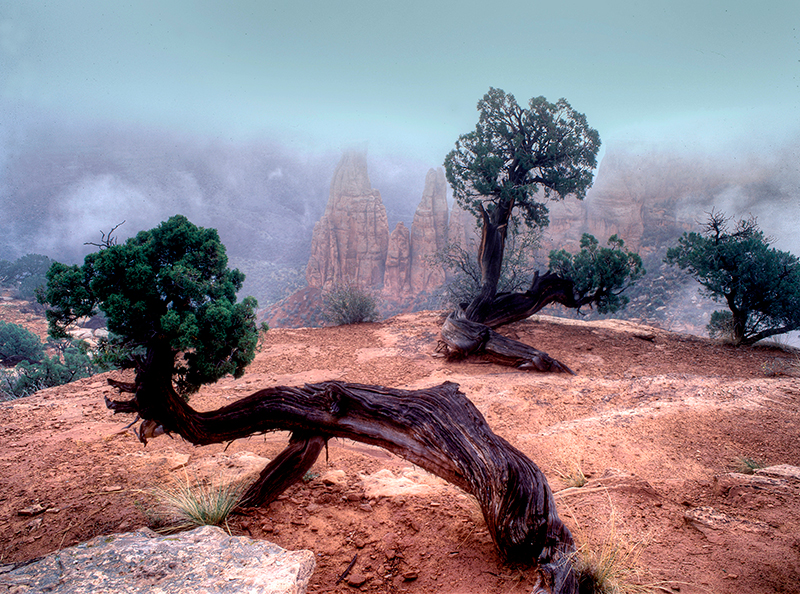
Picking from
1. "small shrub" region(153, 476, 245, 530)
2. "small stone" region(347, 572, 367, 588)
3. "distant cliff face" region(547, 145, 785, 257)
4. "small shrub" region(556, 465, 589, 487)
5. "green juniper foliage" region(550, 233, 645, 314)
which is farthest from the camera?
"distant cliff face" region(547, 145, 785, 257)

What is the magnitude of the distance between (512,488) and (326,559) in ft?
4.37

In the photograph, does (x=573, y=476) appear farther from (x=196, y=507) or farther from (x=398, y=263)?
(x=398, y=263)

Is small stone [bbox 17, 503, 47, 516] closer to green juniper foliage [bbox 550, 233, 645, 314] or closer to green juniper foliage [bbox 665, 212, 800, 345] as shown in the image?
green juniper foliage [bbox 550, 233, 645, 314]

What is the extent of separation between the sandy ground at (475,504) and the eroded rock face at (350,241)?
36513 mm

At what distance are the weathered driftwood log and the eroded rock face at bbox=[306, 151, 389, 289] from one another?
3969 cm

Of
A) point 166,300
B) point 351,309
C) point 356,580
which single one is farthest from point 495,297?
point 356,580

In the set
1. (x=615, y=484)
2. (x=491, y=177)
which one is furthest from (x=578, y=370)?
(x=491, y=177)

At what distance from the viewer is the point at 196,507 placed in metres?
2.68

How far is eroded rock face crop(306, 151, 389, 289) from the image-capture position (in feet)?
144

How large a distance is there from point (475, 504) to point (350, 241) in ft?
143

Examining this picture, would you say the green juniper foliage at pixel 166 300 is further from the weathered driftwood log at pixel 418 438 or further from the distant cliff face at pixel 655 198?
the distant cliff face at pixel 655 198

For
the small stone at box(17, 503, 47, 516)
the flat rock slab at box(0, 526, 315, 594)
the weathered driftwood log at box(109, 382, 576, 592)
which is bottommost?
the small stone at box(17, 503, 47, 516)

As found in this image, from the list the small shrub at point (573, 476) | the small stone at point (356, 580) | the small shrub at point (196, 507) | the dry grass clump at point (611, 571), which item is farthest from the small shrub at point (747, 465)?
the small shrub at point (196, 507)

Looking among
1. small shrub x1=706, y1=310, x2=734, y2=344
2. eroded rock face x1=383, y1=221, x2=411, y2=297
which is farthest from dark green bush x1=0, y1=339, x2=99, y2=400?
eroded rock face x1=383, y1=221, x2=411, y2=297
